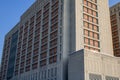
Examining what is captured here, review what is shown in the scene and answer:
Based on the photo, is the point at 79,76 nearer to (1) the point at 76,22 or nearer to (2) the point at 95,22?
(1) the point at 76,22

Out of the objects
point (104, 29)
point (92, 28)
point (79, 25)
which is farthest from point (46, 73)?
point (104, 29)

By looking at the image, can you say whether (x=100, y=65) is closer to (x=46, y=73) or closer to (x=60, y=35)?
(x=60, y=35)

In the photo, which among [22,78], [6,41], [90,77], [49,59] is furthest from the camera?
[6,41]

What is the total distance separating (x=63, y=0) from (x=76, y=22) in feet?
35.6

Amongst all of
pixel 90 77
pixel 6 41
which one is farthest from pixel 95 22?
pixel 6 41

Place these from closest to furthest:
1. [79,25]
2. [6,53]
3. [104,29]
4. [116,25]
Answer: [79,25] → [104,29] → [116,25] → [6,53]

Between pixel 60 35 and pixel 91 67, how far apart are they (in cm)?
1721

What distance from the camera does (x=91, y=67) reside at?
51062 millimetres

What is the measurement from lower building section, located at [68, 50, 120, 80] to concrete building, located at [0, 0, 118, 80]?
4.93m

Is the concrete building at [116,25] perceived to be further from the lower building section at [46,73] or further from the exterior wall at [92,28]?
the lower building section at [46,73]

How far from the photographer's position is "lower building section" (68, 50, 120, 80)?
50.2 m

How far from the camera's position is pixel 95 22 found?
67.5 metres

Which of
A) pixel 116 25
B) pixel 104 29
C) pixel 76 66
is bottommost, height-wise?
pixel 76 66

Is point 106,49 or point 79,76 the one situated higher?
point 106,49
